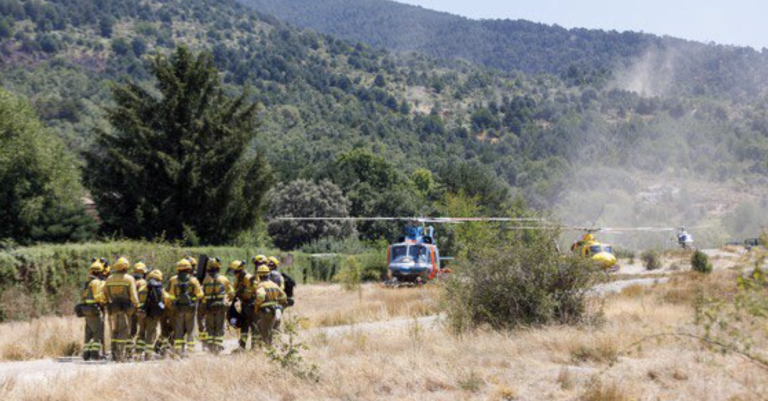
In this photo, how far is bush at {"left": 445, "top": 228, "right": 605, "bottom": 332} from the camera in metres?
16.9

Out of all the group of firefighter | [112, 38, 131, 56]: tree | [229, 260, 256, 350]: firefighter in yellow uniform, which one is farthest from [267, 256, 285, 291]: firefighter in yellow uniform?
[112, 38, 131, 56]: tree

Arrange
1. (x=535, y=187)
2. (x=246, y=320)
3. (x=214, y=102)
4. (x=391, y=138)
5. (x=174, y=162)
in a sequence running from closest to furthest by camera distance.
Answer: (x=246, y=320)
(x=174, y=162)
(x=214, y=102)
(x=535, y=187)
(x=391, y=138)

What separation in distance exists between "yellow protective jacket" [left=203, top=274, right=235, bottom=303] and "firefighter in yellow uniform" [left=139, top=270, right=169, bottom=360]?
0.80 meters

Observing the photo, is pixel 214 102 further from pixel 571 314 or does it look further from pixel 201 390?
pixel 201 390

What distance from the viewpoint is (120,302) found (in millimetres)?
15828

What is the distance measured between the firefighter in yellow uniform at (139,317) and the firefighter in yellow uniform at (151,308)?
36mm

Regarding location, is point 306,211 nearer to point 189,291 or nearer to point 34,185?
point 34,185

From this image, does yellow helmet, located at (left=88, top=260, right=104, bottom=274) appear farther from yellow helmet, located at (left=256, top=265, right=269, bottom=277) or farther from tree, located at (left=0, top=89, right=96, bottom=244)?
tree, located at (left=0, top=89, right=96, bottom=244)

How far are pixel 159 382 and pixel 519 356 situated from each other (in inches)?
215

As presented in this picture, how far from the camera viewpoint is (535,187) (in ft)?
459

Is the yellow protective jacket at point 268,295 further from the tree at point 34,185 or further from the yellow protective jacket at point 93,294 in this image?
the tree at point 34,185

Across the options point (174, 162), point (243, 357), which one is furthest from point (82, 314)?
point (174, 162)

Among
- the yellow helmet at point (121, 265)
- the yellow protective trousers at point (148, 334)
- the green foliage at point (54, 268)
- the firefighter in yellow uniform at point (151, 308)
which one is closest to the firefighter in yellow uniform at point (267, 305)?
the firefighter in yellow uniform at point (151, 308)

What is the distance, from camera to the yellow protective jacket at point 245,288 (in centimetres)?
1591
